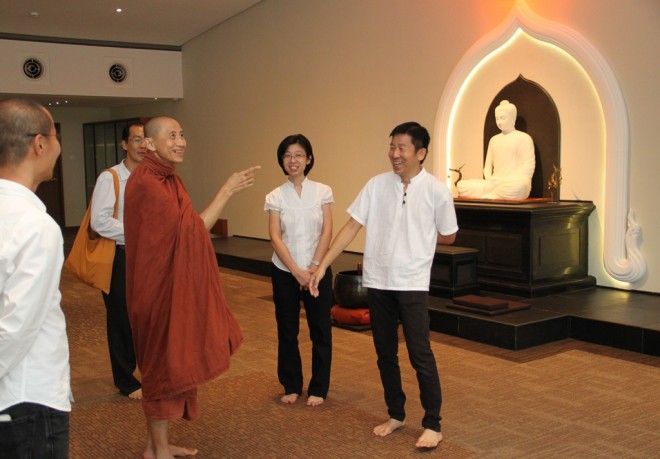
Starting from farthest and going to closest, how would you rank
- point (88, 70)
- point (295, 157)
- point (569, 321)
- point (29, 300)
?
point (88, 70)
point (569, 321)
point (295, 157)
point (29, 300)

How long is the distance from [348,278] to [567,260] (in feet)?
5.78

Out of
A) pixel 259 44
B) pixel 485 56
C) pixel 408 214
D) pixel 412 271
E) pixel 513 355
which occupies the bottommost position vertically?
pixel 513 355

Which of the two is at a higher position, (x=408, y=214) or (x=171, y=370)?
(x=408, y=214)

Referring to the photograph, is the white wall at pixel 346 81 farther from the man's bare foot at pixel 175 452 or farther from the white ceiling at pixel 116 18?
the man's bare foot at pixel 175 452

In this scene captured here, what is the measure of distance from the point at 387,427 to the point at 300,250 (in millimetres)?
923

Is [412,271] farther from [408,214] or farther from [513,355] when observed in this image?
[513,355]

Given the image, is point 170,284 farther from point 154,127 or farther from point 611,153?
point 611,153

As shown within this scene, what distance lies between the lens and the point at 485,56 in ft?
21.0

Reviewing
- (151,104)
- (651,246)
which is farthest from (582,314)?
(151,104)

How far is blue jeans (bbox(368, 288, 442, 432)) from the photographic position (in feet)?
9.65

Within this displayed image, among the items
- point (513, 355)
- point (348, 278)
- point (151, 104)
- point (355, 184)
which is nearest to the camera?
point (513, 355)

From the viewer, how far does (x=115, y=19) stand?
1029 centimetres

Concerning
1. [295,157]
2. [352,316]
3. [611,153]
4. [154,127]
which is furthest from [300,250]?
[611,153]

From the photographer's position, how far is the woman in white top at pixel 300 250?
347 cm
